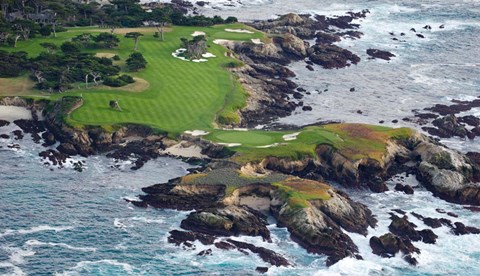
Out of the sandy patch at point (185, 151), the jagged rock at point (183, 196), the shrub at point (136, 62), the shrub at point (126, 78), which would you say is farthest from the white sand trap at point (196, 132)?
the shrub at point (136, 62)

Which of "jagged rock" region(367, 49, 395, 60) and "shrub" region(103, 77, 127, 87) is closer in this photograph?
"shrub" region(103, 77, 127, 87)

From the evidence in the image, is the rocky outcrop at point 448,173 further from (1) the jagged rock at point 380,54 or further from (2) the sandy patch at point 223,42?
(1) the jagged rock at point 380,54

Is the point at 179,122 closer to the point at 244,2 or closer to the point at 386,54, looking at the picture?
Answer: the point at 386,54

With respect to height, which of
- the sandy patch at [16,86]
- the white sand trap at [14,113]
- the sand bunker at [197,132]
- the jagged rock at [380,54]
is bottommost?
the white sand trap at [14,113]

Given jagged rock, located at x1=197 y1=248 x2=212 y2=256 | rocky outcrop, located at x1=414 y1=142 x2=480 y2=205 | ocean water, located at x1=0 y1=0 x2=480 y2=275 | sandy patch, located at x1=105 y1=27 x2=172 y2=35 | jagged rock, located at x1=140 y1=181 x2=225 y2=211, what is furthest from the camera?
sandy patch, located at x1=105 y1=27 x2=172 y2=35

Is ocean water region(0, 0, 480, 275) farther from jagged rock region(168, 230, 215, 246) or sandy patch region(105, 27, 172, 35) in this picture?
sandy patch region(105, 27, 172, 35)

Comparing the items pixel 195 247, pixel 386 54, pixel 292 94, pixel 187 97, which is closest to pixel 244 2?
pixel 386 54

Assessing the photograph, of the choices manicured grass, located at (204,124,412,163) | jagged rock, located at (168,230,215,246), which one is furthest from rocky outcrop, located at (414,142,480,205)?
jagged rock, located at (168,230,215,246)
